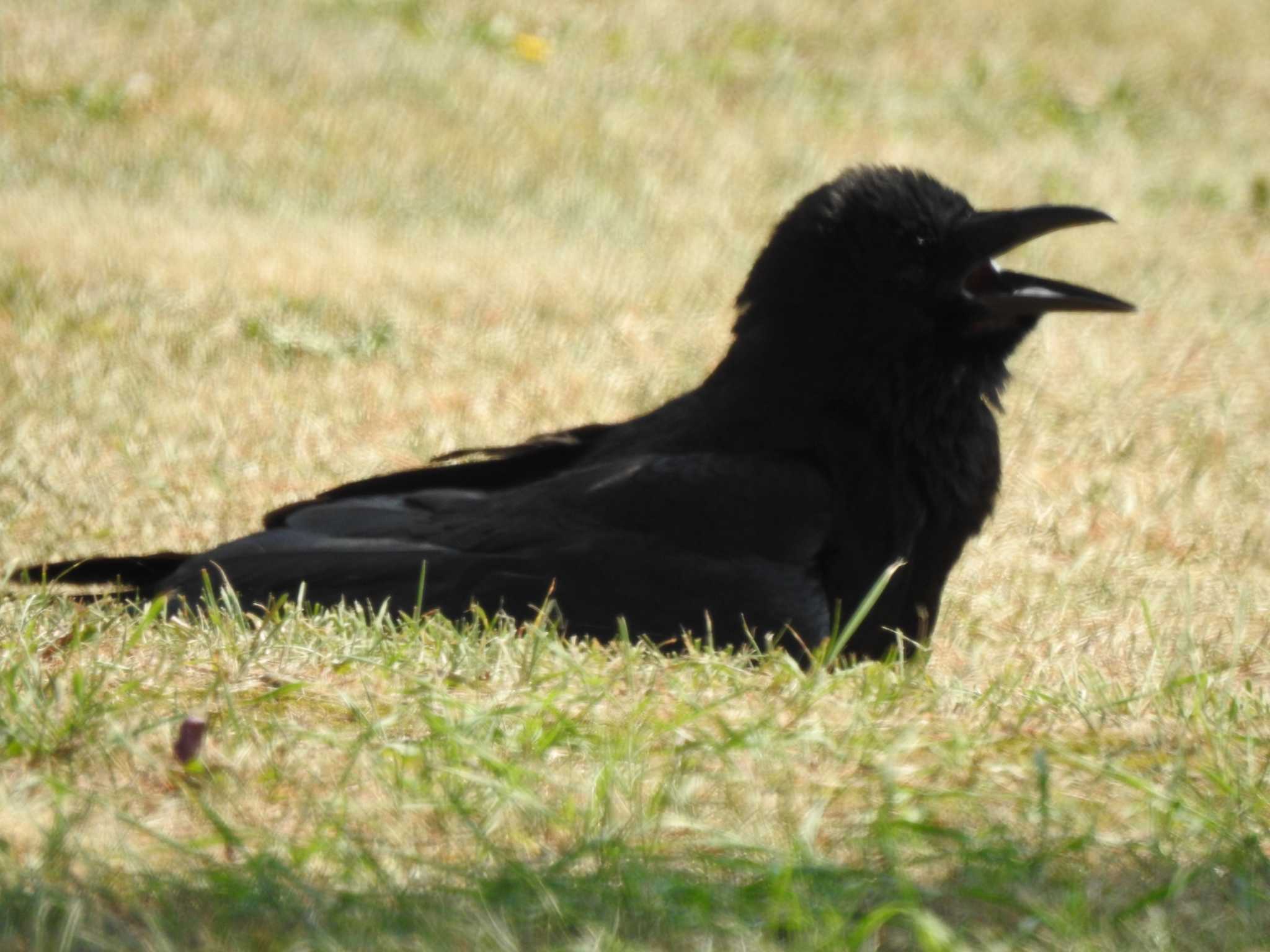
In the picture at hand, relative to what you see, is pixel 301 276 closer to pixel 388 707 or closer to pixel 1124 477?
pixel 1124 477

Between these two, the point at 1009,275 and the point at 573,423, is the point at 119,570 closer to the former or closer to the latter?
the point at 1009,275

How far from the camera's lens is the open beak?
399 centimetres

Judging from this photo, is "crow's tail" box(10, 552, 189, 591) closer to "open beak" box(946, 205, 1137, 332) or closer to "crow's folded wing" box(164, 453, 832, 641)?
"crow's folded wing" box(164, 453, 832, 641)

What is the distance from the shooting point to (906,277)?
157 inches

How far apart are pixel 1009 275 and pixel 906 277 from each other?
1.05 feet

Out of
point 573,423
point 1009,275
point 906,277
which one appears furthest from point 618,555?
point 573,423

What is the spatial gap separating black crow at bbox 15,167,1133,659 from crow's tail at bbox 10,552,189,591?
0.01 meters

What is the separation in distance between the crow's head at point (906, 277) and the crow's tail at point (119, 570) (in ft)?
5.40

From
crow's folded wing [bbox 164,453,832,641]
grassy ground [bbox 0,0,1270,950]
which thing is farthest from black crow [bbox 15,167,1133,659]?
grassy ground [bbox 0,0,1270,950]

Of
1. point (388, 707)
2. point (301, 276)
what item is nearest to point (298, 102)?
point (301, 276)

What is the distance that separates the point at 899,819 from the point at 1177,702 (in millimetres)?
865

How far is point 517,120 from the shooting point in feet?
36.4

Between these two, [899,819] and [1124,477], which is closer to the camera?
[899,819]

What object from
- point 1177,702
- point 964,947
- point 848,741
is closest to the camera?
point 964,947
